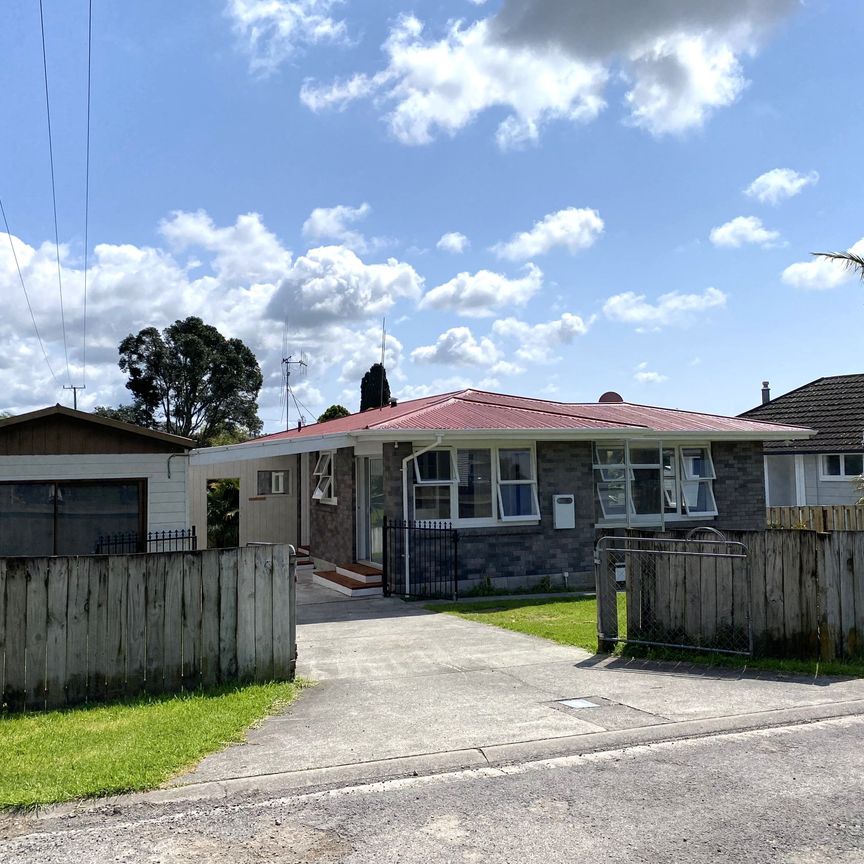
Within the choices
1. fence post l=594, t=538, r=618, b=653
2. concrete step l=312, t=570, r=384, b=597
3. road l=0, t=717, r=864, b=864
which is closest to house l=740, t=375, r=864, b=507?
concrete step l=312, t=570, r=384, b=597

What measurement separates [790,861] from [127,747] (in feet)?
13.8

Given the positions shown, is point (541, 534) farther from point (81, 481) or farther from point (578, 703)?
point (578, 703)

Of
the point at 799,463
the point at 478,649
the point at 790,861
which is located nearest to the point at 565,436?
the point at 478,649

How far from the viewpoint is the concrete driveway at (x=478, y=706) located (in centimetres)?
585

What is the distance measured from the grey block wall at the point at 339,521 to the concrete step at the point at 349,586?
1.95 feet

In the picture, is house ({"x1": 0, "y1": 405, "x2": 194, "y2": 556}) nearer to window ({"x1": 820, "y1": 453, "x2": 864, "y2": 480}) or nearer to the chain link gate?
the chain link gate

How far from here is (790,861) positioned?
4.24 m

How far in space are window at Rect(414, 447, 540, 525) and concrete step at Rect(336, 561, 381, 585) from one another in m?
1.38

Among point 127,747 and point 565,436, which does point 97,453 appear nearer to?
point 565,436

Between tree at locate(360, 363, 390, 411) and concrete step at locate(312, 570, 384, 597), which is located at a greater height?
tree at locate(360, 363, 390, 411)

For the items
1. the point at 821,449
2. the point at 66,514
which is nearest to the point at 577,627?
the point at 66,514

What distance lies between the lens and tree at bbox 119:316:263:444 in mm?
46500

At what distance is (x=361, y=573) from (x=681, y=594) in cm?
719

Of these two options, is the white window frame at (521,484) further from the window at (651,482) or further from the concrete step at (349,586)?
the concrete step at (349,586)
